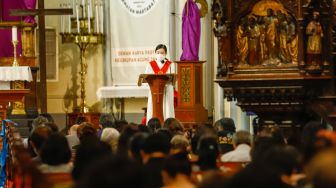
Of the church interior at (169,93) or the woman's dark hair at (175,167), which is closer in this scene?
the woman's dark hair at (175,167)

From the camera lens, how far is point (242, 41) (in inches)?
535

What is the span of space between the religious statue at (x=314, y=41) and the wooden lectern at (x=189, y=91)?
197 inches

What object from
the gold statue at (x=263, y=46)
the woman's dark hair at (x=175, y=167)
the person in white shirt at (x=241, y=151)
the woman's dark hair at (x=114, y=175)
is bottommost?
the person in white shirt at (x=241, y=151)

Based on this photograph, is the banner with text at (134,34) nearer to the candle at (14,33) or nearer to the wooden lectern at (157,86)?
the candle at (14,33)

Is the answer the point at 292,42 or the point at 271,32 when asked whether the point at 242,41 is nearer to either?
the point at 271,32

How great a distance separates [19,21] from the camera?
19625 mm

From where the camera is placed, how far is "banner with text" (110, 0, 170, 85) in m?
20.2

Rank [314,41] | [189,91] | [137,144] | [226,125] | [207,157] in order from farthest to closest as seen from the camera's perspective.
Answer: [189,91], [314,41], [226,125], [137,144], [207,157]

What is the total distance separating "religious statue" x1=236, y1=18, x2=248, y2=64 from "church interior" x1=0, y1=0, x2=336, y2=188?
19 millimetres

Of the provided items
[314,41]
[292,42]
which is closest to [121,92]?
[292,42]

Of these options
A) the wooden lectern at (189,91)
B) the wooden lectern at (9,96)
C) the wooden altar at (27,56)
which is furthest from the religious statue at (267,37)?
the wooden altar at (27,56)

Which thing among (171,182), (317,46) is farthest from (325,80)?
(171,182)

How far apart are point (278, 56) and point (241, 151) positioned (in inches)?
159

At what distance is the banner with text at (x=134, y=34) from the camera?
20.2 meters
